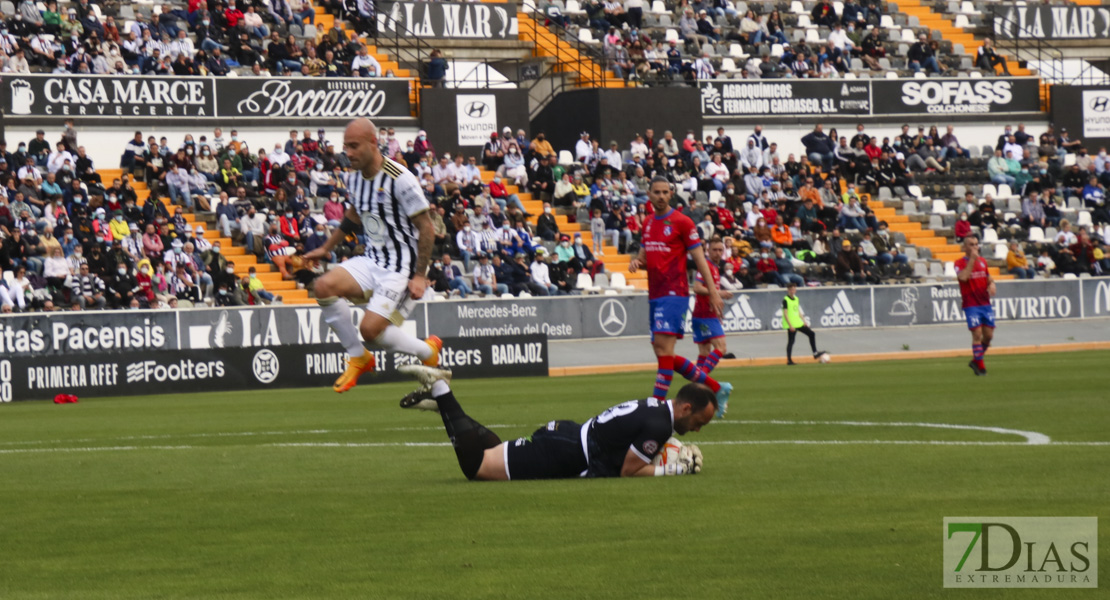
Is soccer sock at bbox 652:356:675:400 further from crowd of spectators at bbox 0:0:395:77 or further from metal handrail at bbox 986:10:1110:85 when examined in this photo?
metal handrail at bbox 986:10:1110:85

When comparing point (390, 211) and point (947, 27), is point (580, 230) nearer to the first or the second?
point (947, 27)

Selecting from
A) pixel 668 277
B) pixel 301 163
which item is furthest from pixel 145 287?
pixel 668 277

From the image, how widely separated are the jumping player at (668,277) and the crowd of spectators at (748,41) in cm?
3005

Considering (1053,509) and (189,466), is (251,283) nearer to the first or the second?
(189,466)

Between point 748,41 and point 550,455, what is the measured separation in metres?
39.6

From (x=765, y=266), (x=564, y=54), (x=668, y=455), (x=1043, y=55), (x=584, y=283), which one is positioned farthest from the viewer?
(x=1043, y=55)

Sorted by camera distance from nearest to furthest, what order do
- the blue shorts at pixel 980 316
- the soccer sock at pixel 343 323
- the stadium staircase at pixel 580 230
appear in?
the soccer sock at pixel 343 323
the blue shorts at pixel 980 316
the stadium staircase at pixel 580 230

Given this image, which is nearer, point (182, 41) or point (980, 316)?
→ point (980, 316)

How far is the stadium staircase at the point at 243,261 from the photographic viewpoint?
34312 mm

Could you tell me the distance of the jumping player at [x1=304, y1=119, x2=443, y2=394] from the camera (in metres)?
11.1

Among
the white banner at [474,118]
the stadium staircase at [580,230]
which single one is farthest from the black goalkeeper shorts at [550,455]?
the white banner at [474,118]

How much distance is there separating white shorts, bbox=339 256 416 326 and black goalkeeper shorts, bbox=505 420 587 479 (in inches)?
64.2

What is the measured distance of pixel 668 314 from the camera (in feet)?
51.3

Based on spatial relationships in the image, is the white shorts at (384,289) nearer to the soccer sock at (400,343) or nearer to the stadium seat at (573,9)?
the soccer sock at (400,343)
